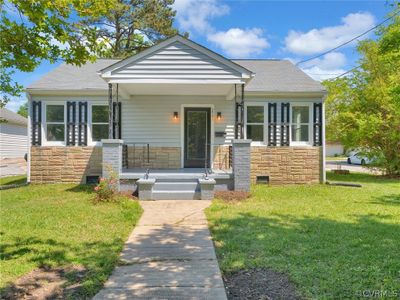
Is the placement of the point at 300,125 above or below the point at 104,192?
above

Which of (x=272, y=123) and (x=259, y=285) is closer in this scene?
(x=259, y=285)

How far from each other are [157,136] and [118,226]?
6375mm

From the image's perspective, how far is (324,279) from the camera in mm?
3510

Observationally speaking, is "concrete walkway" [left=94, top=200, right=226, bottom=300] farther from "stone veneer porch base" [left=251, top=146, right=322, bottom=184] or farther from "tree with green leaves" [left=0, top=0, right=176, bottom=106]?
"stone veneer porch base" [left=251, top=146, right=322, bottom=184]

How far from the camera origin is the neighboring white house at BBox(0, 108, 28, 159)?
2442 centimetres

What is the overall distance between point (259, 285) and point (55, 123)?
10.4m

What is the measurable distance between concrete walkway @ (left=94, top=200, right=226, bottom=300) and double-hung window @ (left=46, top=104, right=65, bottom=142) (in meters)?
6.69

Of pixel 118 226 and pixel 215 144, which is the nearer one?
pixel 118 226

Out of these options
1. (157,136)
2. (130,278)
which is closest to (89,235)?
(130,278)

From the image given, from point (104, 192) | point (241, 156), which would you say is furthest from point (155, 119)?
point (104, 192)

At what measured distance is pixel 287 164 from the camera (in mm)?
11969

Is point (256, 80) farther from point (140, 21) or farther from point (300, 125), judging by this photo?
point (140, 21)

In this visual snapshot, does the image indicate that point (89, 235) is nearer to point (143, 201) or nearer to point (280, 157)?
point (143, 201)

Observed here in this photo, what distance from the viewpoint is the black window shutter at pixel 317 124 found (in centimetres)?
1196
